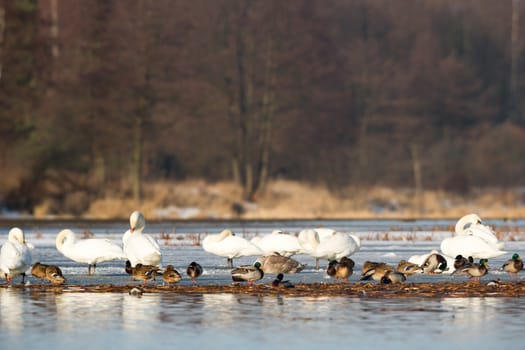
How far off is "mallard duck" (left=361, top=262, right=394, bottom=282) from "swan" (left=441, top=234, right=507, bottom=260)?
2.17 meters

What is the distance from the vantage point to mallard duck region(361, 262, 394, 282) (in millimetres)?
18469

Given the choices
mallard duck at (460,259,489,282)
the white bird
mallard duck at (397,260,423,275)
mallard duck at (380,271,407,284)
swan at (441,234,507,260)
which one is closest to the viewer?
mallard duck at (380,271,407,284)

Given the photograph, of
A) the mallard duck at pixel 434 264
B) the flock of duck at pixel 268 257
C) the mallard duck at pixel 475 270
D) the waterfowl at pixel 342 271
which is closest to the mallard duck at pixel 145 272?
the flock of duck at pixel 268 257

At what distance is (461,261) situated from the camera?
19.4 m

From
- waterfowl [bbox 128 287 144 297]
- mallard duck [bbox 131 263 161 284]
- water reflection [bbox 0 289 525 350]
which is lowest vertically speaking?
water reflection [bbox 0 289 525 350]

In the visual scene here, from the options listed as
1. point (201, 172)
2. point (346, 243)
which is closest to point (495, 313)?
point (346, 243)

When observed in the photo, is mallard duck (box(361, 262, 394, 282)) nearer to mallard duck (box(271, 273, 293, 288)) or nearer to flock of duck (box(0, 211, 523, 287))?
flock of duck (box(0, 211, 523, 287))

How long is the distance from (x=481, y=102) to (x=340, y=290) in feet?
197

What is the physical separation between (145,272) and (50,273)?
144cm

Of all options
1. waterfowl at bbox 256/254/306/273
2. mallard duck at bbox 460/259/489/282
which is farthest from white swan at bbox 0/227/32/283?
mallard duck at bbox 460/259/489/282

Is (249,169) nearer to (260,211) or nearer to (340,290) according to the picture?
(260,211)

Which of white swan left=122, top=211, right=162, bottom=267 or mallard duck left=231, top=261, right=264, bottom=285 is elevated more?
white swan left=122, top=211, right=162, bottom=267

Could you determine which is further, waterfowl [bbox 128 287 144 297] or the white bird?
the white bird

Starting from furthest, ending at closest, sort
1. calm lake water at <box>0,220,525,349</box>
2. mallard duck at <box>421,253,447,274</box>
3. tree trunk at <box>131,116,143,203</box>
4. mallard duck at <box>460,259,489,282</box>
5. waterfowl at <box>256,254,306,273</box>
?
1. tree trunk at <box>131,116,143,203</box>
2. mallard duck at <box>421,253,447,274</box>
3. waterfowl at <box>256,254,306,273</box>
4. mallard duck at <box>460,259,489,282</box>
5. calm lake water at <box>0,220,525,349</box>
